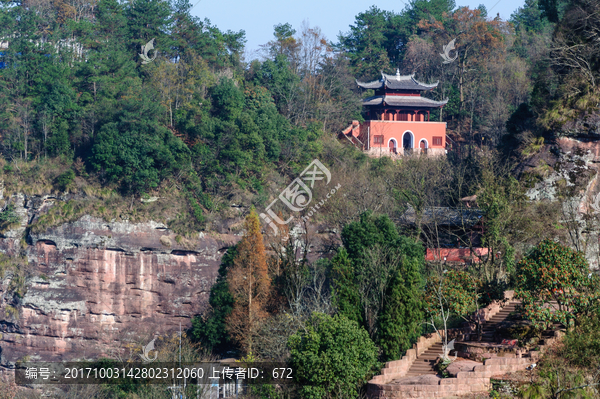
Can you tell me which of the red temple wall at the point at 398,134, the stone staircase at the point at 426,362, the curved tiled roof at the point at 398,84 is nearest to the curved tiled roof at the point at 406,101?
the curved tiled roof at the point at 398,84

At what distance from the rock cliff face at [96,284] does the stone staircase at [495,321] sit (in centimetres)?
1645

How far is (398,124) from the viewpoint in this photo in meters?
39.5

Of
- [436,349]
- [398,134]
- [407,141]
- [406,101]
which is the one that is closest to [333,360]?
[436,349]

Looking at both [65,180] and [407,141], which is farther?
[407,141]

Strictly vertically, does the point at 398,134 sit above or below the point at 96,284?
above

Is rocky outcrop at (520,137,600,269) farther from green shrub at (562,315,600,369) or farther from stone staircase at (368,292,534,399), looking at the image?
green shrub at (562,315,600,369)

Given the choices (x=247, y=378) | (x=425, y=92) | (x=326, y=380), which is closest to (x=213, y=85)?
(x=425, y=92)

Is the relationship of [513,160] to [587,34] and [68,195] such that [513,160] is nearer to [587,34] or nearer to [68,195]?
[587,34]

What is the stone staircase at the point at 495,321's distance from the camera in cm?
1725

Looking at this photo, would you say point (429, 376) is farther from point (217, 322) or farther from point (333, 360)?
point (217, 322)

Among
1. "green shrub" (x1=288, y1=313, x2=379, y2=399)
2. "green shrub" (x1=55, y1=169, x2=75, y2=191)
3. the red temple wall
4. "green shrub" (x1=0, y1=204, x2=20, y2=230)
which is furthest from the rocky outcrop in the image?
"green shrub" (x1=0, y1=204, x2=20, y2=230)

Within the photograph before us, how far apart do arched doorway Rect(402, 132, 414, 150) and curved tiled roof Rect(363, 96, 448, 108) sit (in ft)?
5.53

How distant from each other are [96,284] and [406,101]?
1970cm

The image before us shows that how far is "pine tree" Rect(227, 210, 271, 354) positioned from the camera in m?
22.4
